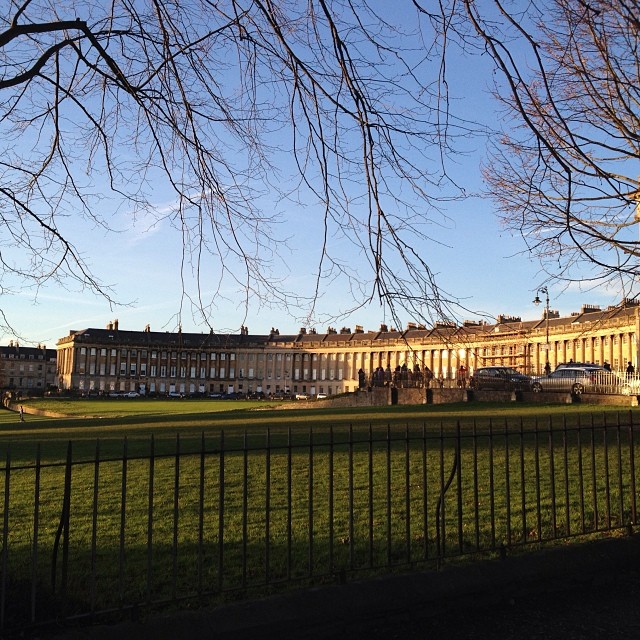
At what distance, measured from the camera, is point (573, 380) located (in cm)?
3606

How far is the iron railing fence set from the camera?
17.0 feet

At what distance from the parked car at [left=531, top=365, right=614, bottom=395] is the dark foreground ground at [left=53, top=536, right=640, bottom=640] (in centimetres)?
2915

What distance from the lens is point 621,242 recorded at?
31.6ft

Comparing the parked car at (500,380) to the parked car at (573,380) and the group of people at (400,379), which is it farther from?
the group of people at (400,379)

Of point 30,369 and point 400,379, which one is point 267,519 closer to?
point 400,379

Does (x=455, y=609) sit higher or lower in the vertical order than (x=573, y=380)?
lower

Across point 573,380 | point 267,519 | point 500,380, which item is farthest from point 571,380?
point 267,519

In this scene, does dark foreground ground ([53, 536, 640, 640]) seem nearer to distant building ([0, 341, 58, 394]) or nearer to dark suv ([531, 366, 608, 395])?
dark suv ([531, 366, 608, 395])

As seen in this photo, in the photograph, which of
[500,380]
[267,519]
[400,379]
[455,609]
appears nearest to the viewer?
[267,519]

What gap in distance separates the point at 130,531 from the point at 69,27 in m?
5.92

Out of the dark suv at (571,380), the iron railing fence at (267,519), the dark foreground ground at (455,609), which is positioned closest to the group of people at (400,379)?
the dark suv at (571,380)

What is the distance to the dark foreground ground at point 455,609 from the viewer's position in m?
4.62

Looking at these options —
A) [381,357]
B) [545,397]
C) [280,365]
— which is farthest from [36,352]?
[545,397]

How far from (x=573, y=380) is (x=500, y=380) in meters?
4.15
